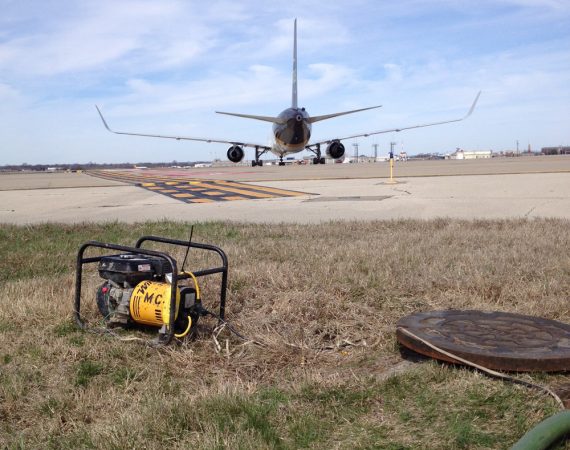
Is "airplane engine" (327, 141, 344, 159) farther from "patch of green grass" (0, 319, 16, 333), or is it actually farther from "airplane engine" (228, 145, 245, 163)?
"patch of green grass" (0, 319, 16, 333)

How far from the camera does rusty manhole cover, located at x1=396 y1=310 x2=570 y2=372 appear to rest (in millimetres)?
3660

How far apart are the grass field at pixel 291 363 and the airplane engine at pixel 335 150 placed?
3221 centimetres

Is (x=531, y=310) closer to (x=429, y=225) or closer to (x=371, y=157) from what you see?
(x=429, y=225)

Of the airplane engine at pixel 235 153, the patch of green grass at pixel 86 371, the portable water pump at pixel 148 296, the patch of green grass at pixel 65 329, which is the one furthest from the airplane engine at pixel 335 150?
the patch of green grass at pixel 86 371

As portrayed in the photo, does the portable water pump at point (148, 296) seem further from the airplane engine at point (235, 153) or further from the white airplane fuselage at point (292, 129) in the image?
the airplane engine at point (235, 153)

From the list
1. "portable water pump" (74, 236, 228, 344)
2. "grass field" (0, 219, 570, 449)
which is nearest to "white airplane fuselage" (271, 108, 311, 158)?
"grass field" (0, 219, 570, 449)

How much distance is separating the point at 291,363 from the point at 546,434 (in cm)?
204

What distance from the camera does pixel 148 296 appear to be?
481cm

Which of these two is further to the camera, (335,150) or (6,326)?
(335,150)

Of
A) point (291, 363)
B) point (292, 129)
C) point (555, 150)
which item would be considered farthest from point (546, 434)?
point (555, 150)

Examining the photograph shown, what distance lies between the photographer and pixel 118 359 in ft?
14.3

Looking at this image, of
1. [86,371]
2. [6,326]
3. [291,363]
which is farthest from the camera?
[6,326]

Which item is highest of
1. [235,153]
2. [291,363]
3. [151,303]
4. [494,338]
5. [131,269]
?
[235,153]

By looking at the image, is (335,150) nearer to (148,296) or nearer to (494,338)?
(148,296)
